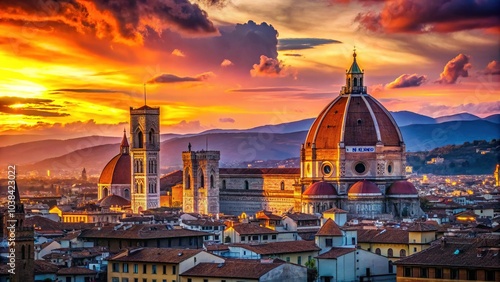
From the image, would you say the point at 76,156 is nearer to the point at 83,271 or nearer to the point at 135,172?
the point at 135,172

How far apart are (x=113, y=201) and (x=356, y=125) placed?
24.4 m

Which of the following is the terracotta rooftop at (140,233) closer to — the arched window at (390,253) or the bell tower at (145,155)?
the arched window at (390,253)

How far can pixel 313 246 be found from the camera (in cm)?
7088

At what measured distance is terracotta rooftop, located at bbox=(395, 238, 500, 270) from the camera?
55.7m

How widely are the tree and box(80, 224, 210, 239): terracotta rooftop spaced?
8.43 metres

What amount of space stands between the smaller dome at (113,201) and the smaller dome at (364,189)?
76.0 feet

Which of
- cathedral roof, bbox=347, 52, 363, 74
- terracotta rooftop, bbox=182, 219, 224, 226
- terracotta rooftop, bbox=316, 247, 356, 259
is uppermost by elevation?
cathedral roof, bbox=347, 52, 363, 74

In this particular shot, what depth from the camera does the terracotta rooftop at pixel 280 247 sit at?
222 feet

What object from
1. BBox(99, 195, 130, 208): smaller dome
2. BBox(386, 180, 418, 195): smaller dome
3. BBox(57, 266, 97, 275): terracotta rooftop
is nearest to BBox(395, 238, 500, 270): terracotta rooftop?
BBox(57, 266, 97, 275): terracotta rooftop

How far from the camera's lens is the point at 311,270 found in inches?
2542

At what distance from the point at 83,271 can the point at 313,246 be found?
43.0 feet

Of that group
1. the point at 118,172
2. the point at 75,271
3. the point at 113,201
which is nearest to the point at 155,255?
the point at 75,271

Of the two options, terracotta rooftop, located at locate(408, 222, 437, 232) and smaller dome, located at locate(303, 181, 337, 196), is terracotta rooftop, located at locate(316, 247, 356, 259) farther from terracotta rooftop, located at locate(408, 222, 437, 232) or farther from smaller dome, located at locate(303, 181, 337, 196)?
smaller dome, located at locate(303, 181, 337, 196)

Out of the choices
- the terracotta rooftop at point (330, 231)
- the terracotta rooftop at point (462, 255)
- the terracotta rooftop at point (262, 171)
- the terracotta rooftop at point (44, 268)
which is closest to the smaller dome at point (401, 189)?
the terracotta rooftop at point (262, 171)
